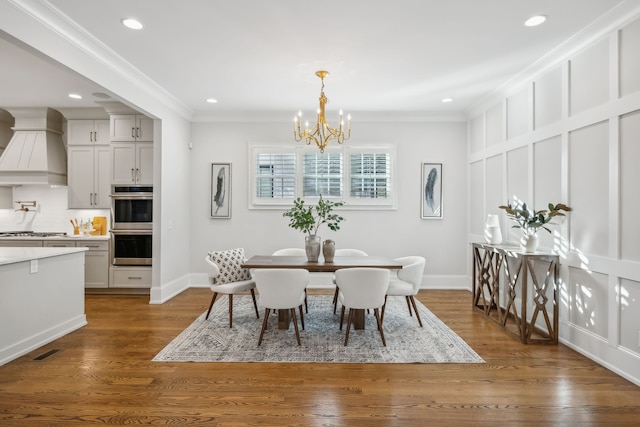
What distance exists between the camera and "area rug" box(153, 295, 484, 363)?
10.1ft

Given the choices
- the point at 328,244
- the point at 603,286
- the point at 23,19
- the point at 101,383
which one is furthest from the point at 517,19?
the point at 101,383

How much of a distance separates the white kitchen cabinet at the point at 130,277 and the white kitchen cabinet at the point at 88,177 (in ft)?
3.40

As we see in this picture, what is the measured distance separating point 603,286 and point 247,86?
14.0 ft

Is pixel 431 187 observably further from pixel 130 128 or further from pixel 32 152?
pixel 32 152

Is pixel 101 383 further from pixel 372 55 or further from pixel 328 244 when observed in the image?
pixel 372 55

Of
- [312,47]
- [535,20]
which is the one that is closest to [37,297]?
[312,47]

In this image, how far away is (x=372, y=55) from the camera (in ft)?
12.0

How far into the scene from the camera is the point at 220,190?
233 inches


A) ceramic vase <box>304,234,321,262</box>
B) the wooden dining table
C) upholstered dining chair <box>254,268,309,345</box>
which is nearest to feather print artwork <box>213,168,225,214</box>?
the wooden dining table

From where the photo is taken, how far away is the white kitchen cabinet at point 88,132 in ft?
18.0

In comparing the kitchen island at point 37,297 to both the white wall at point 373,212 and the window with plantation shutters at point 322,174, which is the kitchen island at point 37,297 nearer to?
the white wall at point 373,212

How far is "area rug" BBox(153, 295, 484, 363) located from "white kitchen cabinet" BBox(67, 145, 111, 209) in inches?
108

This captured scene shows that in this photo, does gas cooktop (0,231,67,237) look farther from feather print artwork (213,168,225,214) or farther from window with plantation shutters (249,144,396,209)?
window with plantation shutters (249,144,396,209)

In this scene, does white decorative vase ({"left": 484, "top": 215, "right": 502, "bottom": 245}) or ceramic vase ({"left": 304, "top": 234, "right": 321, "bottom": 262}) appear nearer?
ceramic vase ({"left": 304, "top": 234, "right": 321, "bottom": 262})
